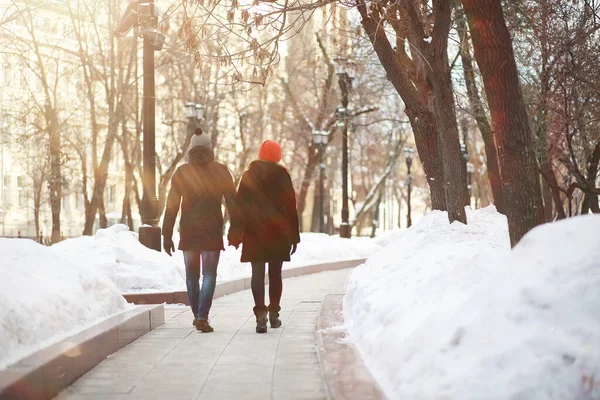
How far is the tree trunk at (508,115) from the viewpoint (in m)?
7.98

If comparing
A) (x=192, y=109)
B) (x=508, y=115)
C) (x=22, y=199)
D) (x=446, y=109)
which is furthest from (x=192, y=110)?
(x=22, y=199)

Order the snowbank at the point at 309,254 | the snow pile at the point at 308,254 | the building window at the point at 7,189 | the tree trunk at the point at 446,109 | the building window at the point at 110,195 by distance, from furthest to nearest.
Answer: the building window at the point at 110,195 → the building window at the point at 7,189 → the snowbank at the point at 309,254 → the snow pile at the point at 308,254 → the tree trunk at the point at 446,109

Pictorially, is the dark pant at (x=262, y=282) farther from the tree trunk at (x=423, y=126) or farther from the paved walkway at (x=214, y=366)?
the tree trunk at (x=423, y=126)

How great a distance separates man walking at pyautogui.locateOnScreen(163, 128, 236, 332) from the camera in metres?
9.09

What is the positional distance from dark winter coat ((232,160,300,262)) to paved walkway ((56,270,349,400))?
84 centimetres

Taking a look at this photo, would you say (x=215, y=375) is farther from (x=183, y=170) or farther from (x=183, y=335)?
(x=183, y=170)

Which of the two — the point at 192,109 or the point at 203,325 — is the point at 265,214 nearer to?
the point at 203,325

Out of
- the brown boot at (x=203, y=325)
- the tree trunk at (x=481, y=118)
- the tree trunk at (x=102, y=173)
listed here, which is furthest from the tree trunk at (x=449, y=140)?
the tree trunk at (x=102, y=173)

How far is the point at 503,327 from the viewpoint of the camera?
4816mm

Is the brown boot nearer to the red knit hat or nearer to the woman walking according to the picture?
the woman walking

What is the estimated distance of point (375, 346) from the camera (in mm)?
6398

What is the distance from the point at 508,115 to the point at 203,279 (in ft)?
11.6

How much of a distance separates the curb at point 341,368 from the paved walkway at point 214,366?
0.13 metres

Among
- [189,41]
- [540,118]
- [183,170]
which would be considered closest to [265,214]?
[183,170]
